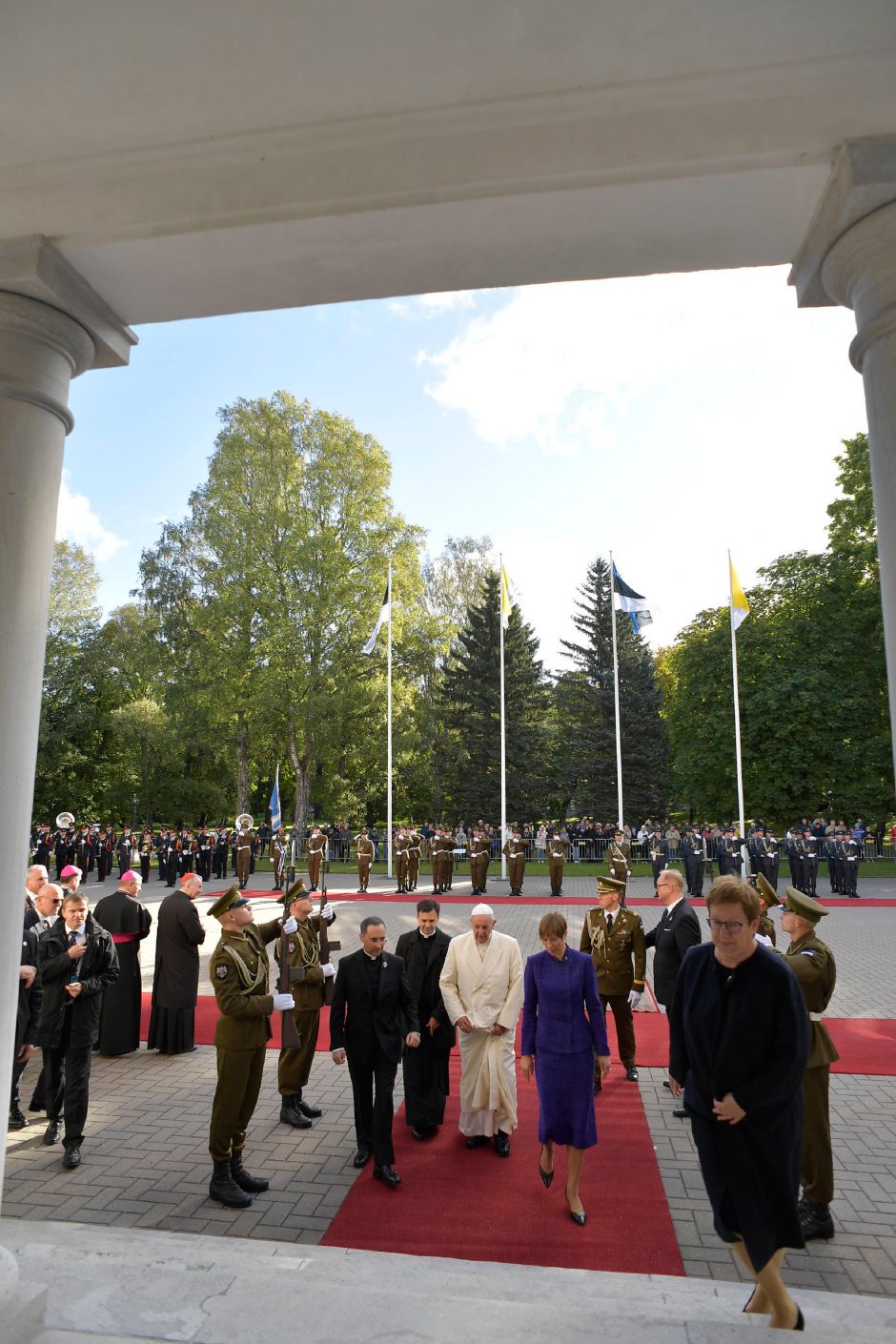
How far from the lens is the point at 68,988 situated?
609 centimetres

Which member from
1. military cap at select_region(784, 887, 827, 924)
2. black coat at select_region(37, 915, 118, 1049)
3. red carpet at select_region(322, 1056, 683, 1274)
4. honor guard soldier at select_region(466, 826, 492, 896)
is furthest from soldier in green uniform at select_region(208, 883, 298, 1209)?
honor guard soldier at select_region(466, 826, 492, 896)

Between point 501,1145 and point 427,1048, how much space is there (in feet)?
2.76

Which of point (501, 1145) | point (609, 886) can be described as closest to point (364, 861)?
point (609, 886)

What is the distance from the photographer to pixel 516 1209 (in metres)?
4.99

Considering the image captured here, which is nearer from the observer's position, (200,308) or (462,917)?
(200,308)

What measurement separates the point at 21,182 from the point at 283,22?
142 centimetres

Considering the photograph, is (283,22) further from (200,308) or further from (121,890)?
(121,890)

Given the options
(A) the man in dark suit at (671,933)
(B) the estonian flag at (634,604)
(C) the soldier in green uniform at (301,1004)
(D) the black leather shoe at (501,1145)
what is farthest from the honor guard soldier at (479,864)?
(D) the black leather shoe at (501,1145)

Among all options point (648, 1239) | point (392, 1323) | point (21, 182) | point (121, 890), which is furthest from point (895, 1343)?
point (121, 890)

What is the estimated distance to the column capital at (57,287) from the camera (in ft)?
11.9

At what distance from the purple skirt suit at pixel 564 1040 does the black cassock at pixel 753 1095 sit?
1807mm

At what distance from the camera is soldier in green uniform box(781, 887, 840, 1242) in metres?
4.64

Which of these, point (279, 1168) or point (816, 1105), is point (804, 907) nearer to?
point (816, 1105)

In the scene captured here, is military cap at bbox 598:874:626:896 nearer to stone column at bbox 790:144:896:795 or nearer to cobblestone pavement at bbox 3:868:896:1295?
cobblestone pavement at bbox 3:868:896:1295
